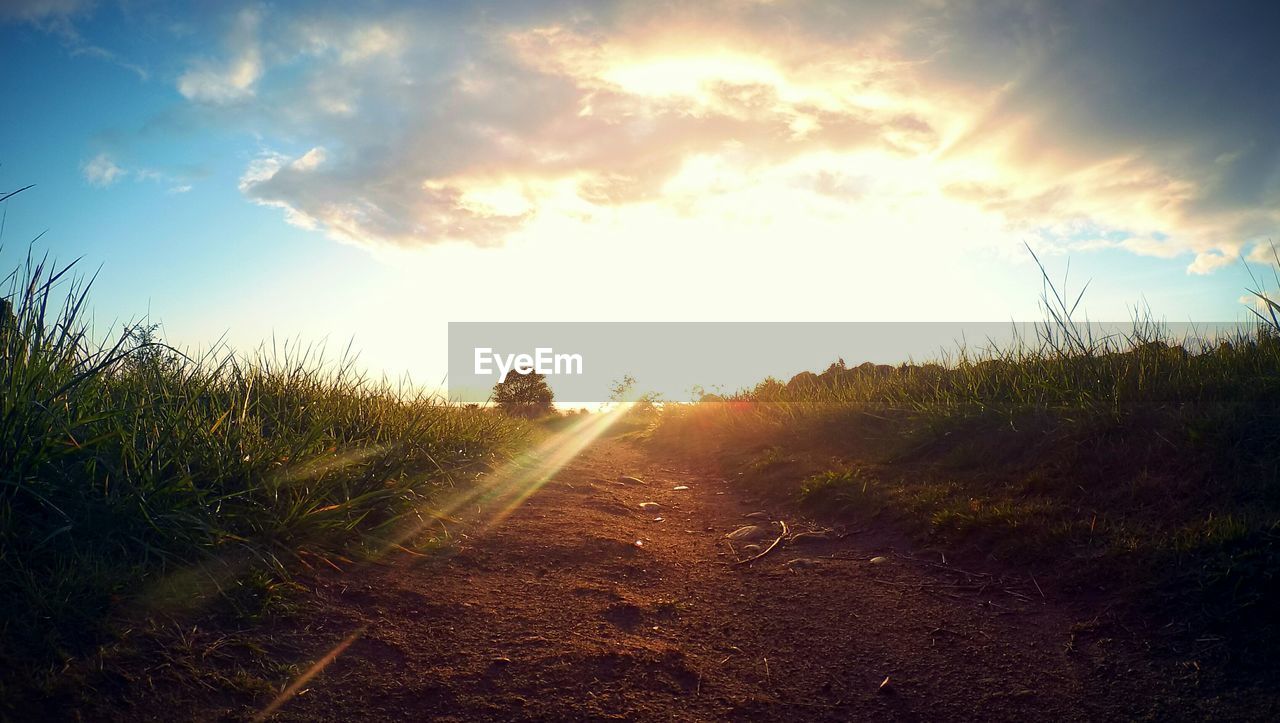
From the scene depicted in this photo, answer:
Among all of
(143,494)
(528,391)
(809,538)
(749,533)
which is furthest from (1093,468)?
(528,391)

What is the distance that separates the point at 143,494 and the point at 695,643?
2.58 meters

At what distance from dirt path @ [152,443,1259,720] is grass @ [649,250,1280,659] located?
43 cm

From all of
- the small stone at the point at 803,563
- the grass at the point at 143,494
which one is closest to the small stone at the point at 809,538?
the small stone at the point at 803,563

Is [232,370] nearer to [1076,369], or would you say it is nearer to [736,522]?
[736,522]

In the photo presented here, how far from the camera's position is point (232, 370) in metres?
5.44

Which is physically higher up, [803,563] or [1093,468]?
[1093,468]

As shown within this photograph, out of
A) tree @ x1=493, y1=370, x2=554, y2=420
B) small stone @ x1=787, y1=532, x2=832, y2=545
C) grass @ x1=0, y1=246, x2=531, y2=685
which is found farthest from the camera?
tree @ x1=493, y1=370, x2=554, y2=420

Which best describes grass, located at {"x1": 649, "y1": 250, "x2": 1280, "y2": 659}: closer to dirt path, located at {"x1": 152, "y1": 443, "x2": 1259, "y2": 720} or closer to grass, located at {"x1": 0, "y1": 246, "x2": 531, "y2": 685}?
dirt path, located at {"x1": 152, "y1": 443, "x2": 1259, "y2": 720}

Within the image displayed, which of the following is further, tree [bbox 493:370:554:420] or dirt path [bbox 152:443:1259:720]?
tree [bbox 493:370:554:420]

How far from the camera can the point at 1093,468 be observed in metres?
4.53

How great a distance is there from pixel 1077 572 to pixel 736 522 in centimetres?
272

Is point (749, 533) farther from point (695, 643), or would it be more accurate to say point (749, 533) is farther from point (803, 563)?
point (695, 643)

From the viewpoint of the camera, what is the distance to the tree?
21.6 m

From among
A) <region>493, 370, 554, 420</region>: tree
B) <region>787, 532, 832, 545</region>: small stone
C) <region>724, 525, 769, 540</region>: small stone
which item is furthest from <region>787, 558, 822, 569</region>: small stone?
<region>493, 370, 554, 420</region>: tree
